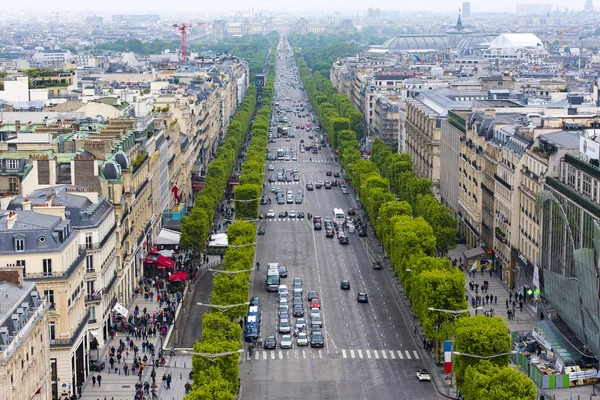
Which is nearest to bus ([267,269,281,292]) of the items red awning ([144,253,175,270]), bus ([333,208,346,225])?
red awning ([144,253,175,270])

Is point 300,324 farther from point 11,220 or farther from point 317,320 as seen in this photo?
point 11,220

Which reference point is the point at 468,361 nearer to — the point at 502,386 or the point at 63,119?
the point at 502,386

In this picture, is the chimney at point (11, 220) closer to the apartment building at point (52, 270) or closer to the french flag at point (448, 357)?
the apartment building at point (52, 270)

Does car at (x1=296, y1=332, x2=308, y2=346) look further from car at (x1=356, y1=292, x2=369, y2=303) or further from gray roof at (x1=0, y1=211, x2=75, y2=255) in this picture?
gray roof at (x1=0, y1=211, x2=75, y2=255)

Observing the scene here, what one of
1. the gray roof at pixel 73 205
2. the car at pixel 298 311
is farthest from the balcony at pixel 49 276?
the car at pixel 298 311

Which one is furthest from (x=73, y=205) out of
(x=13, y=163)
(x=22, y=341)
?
(x=22, y=341)

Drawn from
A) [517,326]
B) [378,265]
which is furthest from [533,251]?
[378,265]
